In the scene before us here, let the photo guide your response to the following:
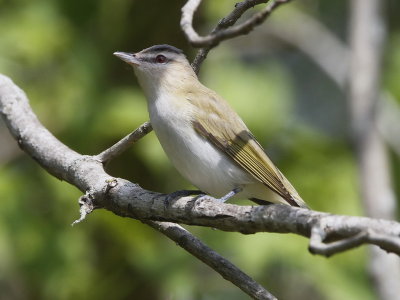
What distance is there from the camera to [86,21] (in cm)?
723

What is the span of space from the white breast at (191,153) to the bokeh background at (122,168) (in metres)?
1.30

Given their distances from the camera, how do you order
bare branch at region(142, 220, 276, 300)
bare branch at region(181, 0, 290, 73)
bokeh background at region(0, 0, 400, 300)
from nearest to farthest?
bare branch at region(181, 0, 290, 73) < bare branch at region(142, 220, 276, 300) < bokeh background at region(0, 0, 400, 300)

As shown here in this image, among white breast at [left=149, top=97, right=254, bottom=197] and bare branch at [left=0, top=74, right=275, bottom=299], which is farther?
white breast at [left=149, top=97, right=254, bottom=197]

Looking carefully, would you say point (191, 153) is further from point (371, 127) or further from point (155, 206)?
point (371, 127)

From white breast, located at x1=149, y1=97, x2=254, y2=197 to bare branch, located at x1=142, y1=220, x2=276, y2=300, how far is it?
60 centimetres

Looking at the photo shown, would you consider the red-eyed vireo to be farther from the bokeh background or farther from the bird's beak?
the bokeh background

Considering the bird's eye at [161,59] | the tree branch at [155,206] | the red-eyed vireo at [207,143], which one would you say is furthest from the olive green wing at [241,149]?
the tree branch at [155,206]

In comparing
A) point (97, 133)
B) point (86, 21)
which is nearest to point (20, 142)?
point (97, 133)

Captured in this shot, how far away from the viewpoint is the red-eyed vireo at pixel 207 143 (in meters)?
4.55

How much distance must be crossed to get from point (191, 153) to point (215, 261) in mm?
1064

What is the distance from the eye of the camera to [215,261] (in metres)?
3.60

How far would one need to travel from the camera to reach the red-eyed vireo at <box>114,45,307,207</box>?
4555mm

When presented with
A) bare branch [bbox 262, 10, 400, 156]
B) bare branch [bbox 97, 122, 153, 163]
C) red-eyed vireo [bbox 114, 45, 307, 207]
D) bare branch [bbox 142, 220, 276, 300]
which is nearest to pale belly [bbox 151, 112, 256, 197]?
red-eyed vireo [bbox 114, 45, 307, 207]

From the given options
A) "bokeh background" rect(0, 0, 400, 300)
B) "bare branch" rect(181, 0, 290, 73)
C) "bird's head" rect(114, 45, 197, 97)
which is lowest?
"bokeh background" rect(0, 0, 400, 300)
